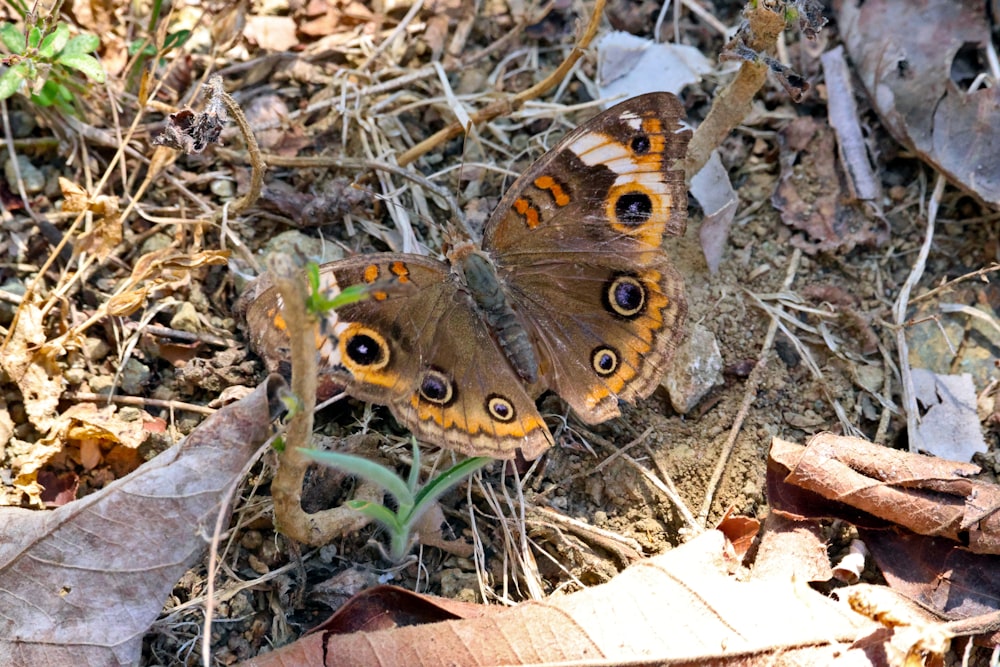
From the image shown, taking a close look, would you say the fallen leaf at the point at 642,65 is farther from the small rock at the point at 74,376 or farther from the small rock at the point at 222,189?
the small rock at the point at 74,376

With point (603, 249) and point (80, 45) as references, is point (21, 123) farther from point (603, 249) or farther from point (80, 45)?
point (603, 249)

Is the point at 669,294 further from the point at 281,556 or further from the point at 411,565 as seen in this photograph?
the point at 281,556

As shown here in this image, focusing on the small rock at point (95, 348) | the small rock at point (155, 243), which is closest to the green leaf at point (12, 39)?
the small rock at point (155, 243)

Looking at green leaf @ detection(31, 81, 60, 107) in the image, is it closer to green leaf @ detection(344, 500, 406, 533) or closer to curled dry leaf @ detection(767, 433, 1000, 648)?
green leaf @ detection(344, 500, 406, 533)

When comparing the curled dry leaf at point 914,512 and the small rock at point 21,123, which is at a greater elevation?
the small rock at point 21,123

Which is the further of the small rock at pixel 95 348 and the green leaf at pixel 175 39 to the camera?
the green leaf at pixel 175 39
